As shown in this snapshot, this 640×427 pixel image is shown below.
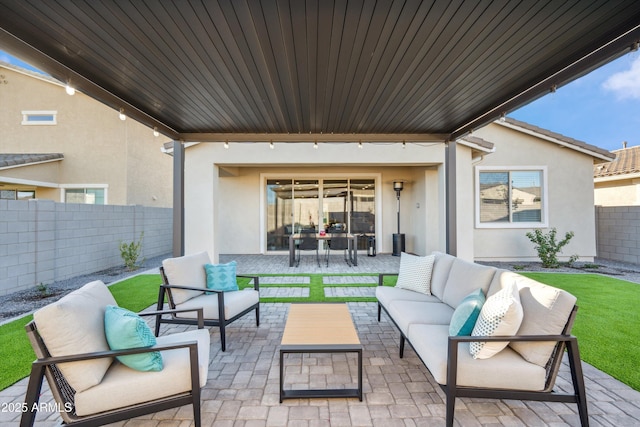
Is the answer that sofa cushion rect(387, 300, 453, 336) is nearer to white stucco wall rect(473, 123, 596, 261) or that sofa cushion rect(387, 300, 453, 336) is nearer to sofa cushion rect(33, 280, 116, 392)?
sofa cushion rect(33, 280, 116, 392)

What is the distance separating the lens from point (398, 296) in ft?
10.6

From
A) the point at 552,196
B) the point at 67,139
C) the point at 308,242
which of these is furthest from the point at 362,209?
the point at 67,139

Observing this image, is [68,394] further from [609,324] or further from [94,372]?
[609,324]

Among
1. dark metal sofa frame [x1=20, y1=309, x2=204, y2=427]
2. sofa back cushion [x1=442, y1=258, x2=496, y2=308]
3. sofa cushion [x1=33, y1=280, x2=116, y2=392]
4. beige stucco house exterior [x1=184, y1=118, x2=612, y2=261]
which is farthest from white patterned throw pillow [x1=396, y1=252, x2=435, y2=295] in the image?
A: sofa cushion [x1=33, y1=280, x2=116, y2=392]

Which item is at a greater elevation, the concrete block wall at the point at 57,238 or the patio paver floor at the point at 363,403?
the concrete block wall at the point at 57,238

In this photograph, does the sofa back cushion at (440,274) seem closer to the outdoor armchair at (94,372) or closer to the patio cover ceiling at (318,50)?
the patio cover ceiling at (318,50)

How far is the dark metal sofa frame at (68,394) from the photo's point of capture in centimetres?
153

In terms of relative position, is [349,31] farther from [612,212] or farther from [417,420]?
[612,212]

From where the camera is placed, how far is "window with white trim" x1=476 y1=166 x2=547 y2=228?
25.4 ft

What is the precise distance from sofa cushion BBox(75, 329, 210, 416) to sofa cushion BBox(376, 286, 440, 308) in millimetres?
1991

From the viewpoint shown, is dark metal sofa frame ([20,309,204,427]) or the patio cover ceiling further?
the patio cover ceiling

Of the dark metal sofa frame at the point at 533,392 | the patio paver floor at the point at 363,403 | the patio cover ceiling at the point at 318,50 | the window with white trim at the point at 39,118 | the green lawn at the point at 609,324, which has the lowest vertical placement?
the patio paver floor at the point at 363,403

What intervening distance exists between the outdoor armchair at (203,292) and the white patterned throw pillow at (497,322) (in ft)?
7.29

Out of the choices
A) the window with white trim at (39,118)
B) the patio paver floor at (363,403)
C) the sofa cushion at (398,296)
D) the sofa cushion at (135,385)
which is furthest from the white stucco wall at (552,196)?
the window with white trim at (39,118)
